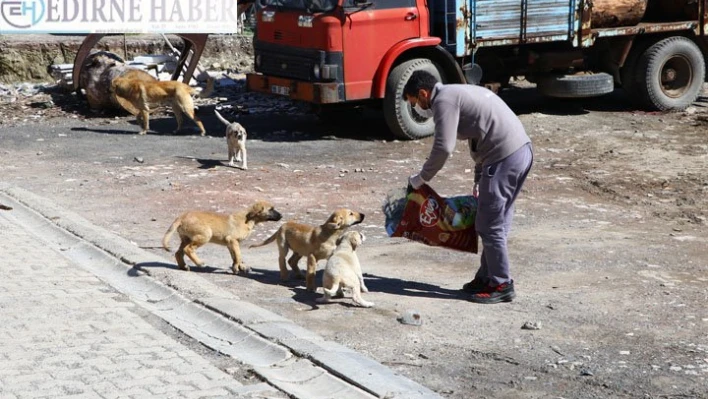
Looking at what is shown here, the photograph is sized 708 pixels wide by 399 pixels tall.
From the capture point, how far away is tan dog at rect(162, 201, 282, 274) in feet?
27.1

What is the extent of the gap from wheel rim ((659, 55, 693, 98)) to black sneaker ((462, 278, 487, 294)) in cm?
980

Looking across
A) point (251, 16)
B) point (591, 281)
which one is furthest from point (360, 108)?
point (591, 281)

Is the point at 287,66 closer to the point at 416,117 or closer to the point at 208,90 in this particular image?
the point at 416,117

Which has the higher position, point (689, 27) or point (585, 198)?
point (689, 27)

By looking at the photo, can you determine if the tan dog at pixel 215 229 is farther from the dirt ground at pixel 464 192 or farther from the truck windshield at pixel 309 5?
the truck windshield at pixel 309 5

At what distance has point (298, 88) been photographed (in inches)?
571

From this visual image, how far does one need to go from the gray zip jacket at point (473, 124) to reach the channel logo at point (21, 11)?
1136cm

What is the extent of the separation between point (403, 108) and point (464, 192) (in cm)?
291

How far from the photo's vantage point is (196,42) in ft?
56.8

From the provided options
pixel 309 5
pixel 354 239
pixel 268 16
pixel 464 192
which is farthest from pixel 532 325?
pixel 268 16

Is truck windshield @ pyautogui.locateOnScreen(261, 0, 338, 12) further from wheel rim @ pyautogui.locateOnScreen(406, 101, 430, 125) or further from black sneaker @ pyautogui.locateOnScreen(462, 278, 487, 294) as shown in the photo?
black sneaker @ pyautogui.locateOnScreen(462, 278, 487, 294)

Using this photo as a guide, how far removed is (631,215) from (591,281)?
9.20 feet

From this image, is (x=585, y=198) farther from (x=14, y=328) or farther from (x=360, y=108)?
(x=14, y=328)

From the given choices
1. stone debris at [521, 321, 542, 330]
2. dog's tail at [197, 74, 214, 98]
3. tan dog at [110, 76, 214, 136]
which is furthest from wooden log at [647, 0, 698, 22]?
stone debris at [521, 321, 542, 330]
